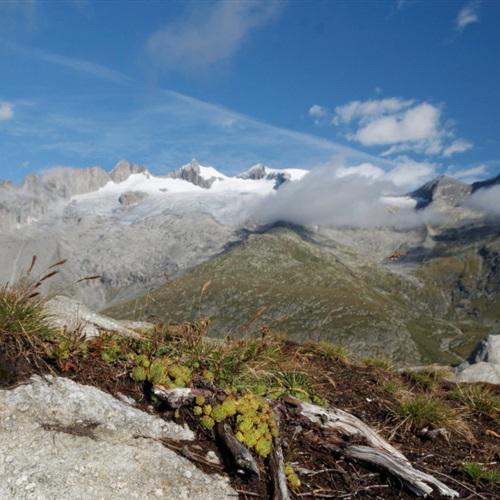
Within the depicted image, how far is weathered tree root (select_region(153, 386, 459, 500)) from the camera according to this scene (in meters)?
6.68

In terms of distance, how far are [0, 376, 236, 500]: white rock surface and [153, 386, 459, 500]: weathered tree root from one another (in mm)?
430

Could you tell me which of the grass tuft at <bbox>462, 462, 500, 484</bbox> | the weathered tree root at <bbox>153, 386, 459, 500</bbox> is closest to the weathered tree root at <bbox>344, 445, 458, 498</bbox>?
the weathered tree root at <bbox>153, 386, 459, 500</bbox>

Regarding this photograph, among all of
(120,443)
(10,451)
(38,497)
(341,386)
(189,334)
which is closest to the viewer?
(38,497)

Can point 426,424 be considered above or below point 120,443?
below

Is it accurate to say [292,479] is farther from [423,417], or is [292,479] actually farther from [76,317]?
[76,317]

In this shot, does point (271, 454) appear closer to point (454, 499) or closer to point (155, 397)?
point (155, 397)

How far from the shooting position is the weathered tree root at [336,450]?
21.9 ft

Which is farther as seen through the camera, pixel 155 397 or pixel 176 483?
pixel 155 397

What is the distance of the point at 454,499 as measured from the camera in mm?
7164

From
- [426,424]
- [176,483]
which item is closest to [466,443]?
[426,424]

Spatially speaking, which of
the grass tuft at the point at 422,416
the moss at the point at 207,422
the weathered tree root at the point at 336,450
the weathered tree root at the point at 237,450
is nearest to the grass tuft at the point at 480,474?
the weathered tree root at the point at 336,450

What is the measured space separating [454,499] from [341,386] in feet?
15.1

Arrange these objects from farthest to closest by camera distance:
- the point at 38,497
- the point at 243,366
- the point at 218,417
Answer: the point at 243,366 < the point at 218,417 < the point at 38,497

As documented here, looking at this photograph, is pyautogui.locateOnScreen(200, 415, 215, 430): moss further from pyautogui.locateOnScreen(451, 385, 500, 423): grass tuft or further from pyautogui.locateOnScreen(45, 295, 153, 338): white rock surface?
pyautogui.locateOnScreen(451, 385, 500, 423): grass tuft
